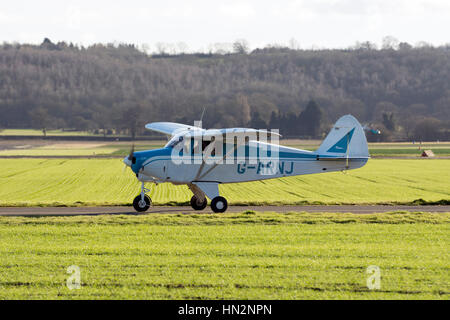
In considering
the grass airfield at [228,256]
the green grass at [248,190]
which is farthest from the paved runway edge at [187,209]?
the grass airfield at [228,256]

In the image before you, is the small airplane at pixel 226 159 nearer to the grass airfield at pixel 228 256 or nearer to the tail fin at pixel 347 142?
the tail fin at pixel 347 142

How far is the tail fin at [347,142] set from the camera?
2197 cm

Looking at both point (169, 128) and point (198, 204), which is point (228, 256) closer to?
point (198, 204)

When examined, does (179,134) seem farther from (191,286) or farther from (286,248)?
(191,286)

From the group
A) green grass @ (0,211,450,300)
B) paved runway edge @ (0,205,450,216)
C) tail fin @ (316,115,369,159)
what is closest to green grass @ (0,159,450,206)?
paved runway edge @ (0,205,450,216)

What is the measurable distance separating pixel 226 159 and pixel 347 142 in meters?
4.95

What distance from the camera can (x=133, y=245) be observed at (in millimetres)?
13141

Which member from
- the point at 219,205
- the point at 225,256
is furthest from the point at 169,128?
the point at 225,256

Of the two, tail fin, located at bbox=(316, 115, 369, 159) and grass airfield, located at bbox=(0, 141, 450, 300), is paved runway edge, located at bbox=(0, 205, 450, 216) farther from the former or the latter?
grass airfield, located at bbox=(0, 141, 450, 300)

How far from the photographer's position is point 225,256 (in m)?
11.8

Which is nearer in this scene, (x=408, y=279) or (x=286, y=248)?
(x=408, y=279)
